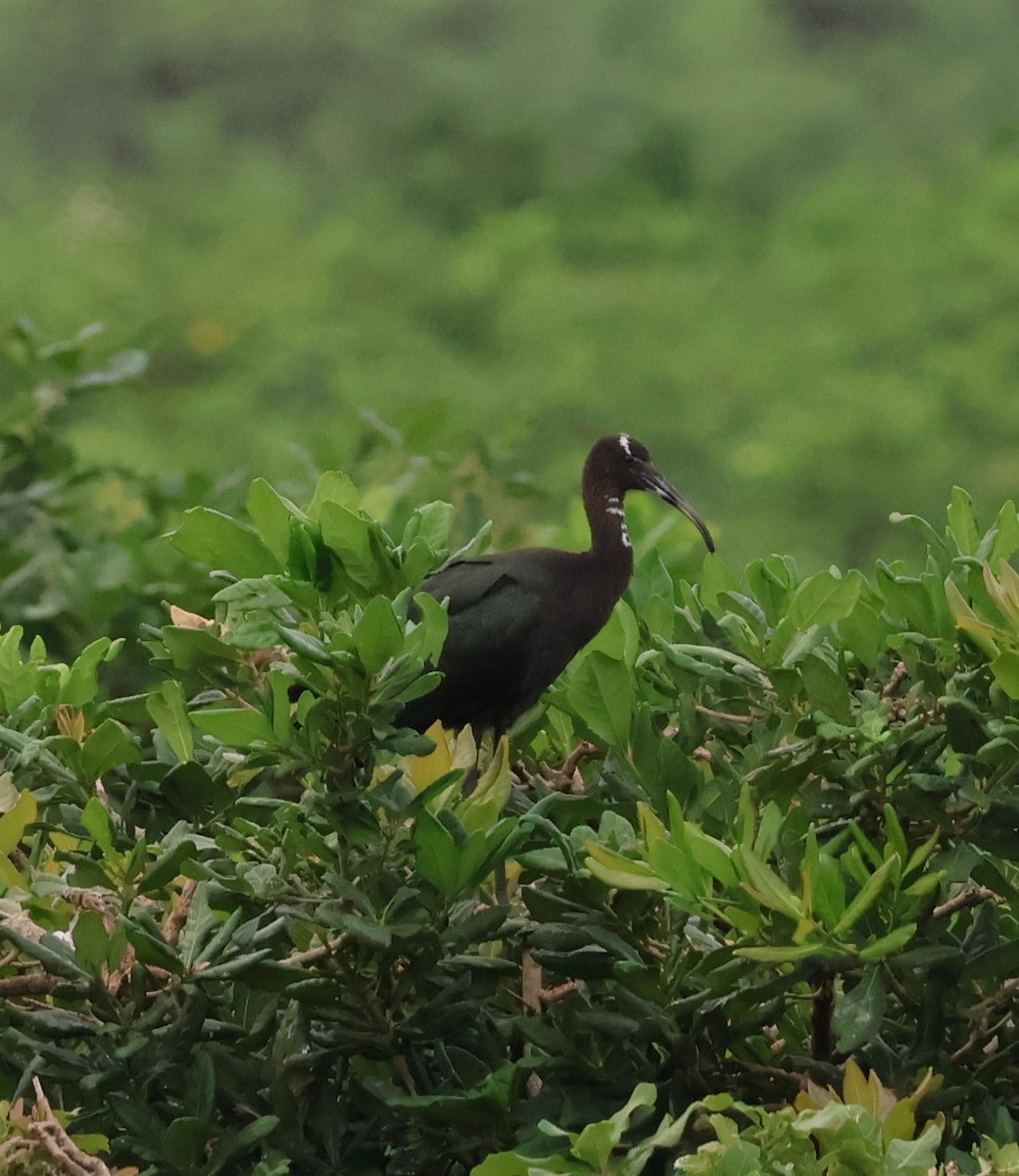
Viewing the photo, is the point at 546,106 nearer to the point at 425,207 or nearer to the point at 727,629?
the point at 425,207

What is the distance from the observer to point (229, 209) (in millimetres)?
11922

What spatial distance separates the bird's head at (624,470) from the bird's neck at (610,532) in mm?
59

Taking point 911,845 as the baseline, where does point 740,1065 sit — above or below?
below

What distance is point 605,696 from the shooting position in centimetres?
188

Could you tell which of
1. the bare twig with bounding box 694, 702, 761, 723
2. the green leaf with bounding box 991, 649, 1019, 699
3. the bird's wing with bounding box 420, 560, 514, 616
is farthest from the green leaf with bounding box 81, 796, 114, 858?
the bird's wing with bounding box 420, 560, 514, 616

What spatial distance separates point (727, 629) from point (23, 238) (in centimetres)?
1027

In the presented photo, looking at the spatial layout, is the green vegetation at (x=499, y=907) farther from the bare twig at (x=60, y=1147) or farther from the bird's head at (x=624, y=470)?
the bird's head at (x=624, y=470)

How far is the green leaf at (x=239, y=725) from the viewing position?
5.66 feet

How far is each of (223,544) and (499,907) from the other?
0.42 m

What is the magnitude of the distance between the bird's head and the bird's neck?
2.3 inches

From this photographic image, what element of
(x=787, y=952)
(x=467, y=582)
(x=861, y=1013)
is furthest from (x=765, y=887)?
(x=467, y=582)

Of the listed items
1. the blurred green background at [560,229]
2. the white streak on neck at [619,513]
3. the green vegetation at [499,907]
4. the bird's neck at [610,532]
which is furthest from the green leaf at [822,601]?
the blurred green background at [560,229]

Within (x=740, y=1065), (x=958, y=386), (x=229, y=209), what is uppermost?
(x=740, y=1065)

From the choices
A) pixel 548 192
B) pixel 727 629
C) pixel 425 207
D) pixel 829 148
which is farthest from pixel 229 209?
pixel 727 629
